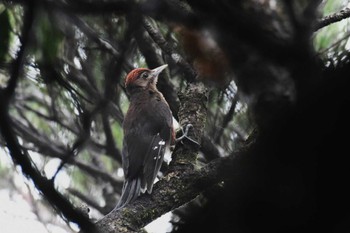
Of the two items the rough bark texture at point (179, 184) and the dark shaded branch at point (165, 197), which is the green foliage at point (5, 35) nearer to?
the rough bark texture at point (179, 184)

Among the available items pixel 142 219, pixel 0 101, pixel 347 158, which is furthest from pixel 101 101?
pixel 142 219

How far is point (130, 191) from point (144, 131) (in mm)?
949

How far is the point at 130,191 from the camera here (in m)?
4.16

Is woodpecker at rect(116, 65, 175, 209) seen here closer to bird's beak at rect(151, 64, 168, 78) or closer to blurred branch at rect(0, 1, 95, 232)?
bird's beak at rect(151, 64, 168, 78)

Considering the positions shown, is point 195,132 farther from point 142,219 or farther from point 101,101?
point 101,101

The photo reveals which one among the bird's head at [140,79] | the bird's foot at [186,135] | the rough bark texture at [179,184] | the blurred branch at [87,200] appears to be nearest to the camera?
the rough bark texture at [179,184]

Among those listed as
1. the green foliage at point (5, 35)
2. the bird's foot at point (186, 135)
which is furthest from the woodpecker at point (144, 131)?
the green foliage at point (5, 35)

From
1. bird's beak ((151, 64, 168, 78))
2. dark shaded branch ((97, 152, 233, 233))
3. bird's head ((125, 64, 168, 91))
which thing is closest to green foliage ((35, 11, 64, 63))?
dark shaded branch ((97, 152, 233, 233))

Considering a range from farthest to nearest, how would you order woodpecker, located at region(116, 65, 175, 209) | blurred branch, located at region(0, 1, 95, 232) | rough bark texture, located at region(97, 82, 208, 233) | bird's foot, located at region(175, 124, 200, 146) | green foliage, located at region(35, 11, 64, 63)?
woodpecker, located at region(116, 65, 175, 209) < bird's foot, located at region(175, 124, 200, 146) < rough bark texture, located at region(97, 82, 208, 233) < green foliage, located at region(35, 11, 64, 63) < blurred branch, located at region(0, 1, 95, 232)

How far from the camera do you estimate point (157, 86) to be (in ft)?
19.0

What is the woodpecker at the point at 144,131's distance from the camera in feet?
14.9

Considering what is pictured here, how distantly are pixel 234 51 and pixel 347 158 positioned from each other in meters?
0.26

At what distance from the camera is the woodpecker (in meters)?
4.54

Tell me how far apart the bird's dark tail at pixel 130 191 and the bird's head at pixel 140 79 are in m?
1.13
